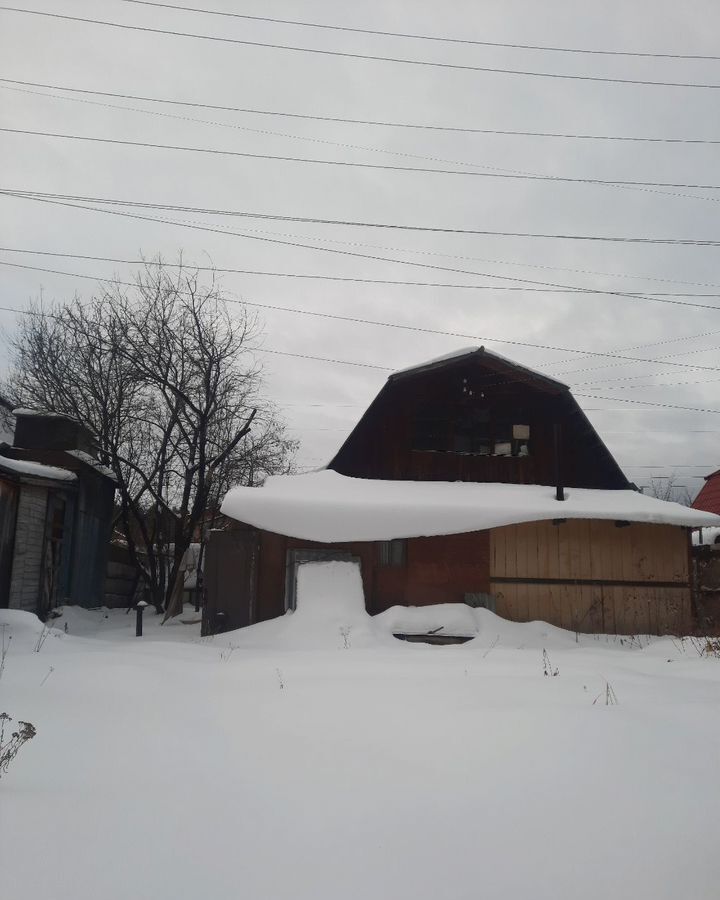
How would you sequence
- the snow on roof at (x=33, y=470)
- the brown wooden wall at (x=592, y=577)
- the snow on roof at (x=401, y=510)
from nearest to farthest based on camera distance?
the snow on roof at (x=33, y=470), the snow on roof at (x=401, y=510), the brown wooden wall at (x=592, y=577)

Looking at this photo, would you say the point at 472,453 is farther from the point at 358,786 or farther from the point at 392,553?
Result: the point at 358,786

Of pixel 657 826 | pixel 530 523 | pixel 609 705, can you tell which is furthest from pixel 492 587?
pixel 657 826

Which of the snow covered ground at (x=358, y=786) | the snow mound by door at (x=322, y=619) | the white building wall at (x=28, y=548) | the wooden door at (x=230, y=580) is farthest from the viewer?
the white building wall at (x=28, y=548)

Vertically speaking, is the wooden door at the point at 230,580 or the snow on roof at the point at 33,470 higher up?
the snow on roof at the point at 33,470

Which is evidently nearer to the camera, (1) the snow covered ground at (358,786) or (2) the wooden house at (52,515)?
(1) the snow covered ground at (358,786)

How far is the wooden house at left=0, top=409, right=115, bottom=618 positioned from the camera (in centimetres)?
1215

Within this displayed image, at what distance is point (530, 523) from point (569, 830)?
10120mm

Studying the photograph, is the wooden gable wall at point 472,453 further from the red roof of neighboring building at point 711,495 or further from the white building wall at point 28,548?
the red roof of neighboring building at point 711,495

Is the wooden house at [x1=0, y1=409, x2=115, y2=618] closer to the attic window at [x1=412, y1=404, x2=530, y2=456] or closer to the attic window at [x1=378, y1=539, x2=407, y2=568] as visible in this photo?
the attic window at [x1=378, y1=539, x2=407, y2=568]

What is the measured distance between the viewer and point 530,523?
12.9m

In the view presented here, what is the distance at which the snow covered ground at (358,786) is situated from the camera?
2680mm

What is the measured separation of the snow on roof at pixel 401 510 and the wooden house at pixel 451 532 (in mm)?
25

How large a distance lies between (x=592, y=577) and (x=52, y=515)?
11.0 meters

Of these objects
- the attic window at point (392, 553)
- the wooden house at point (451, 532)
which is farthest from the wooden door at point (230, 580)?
the attic window at point (392, 553)
